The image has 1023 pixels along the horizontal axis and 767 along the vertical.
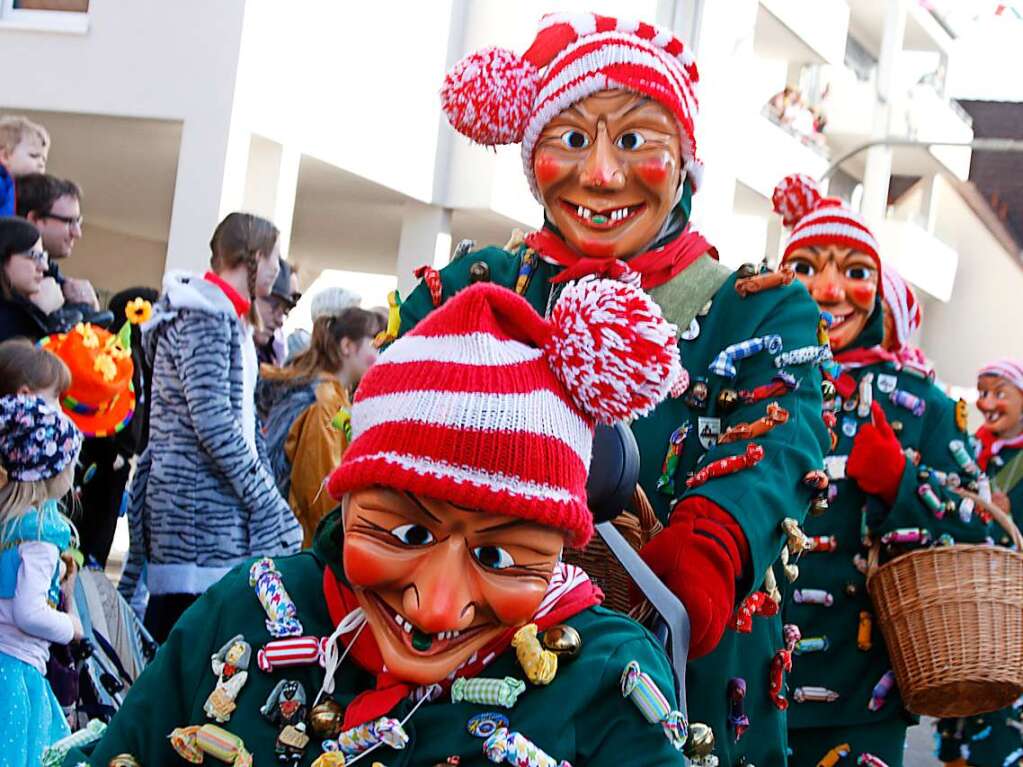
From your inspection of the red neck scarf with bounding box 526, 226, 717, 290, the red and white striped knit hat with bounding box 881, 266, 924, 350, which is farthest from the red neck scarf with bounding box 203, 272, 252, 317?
the red neck scarf with bounding box 526, 226, 717, 290

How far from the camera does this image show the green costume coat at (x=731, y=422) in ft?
10.2

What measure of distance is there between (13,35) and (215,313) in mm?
9333

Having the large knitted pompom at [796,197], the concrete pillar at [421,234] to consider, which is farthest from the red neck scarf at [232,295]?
the concrete pillar at [421,234]

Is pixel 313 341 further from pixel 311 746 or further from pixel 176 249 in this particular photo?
pixel 176 249

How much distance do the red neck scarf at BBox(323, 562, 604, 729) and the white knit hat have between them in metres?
4.76

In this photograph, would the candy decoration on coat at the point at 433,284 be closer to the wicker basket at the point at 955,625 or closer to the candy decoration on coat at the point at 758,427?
the candy decoration on coat at the point at 758,427

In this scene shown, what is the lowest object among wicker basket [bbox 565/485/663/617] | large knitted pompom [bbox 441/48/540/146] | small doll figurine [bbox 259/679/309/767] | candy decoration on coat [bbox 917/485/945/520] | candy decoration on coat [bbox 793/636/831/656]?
candy decoration on coat [bbox 793/636/831/656]

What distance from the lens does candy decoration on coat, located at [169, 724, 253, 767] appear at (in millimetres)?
2324

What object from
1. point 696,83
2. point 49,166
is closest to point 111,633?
point 696,83

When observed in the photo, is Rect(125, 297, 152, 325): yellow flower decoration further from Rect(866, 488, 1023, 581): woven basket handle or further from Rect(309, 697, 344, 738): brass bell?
Rect(309, 697, 344, 738): brass bell

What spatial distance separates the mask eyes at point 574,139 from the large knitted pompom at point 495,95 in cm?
14

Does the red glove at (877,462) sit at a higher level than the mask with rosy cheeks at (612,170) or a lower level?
lower

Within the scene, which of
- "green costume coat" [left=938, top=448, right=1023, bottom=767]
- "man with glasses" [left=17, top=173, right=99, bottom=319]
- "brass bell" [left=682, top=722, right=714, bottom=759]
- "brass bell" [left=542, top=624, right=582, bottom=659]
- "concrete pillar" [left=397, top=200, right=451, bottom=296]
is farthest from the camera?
"concrete pillar" [left=397, top=200, right=451, bottom=296]

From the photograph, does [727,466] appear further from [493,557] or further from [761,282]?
[493,557]
